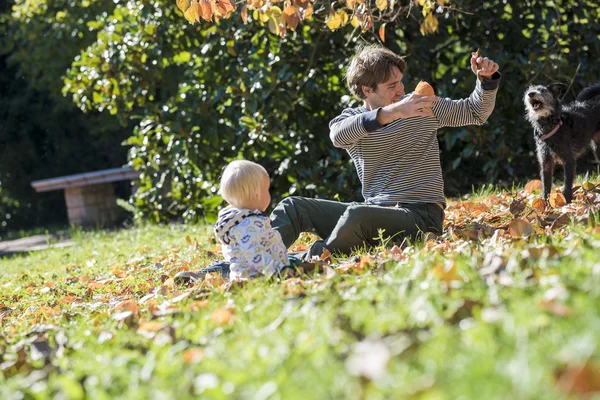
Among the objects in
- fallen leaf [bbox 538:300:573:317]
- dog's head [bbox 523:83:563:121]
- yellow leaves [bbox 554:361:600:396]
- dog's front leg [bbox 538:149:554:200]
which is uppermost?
dog's head [bbox 523:83:563:121]

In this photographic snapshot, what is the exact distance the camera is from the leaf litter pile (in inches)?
69.7

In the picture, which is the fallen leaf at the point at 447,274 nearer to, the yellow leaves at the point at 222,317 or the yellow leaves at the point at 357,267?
the yellow leaves at the point at 222,317

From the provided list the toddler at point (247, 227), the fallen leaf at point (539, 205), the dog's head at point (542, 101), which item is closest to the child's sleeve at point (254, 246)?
the toddler at point (247, 227)

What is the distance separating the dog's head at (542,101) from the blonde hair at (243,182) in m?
2.63

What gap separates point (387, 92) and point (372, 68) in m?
0.18

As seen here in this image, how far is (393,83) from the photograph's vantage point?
4.98 metres

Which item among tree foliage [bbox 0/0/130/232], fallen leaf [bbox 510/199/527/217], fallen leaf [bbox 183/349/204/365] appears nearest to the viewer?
fallen leaf [bbox 183/349/204/365]

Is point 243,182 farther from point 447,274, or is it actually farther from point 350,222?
point 447,274

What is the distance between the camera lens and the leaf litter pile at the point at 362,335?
177 centimetres

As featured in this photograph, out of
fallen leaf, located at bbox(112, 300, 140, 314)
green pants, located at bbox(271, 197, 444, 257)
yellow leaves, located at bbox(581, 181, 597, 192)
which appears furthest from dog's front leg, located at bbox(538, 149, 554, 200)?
fallen leaf, located at bbox(112, 300, 140, 314)

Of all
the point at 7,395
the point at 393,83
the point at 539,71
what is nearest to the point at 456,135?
the point at 539,71

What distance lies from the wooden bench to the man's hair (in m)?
11.1

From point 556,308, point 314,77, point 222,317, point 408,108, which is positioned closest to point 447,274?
point 556,308

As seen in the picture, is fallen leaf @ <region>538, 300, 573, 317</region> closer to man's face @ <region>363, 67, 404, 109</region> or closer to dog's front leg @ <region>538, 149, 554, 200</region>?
man's face @ <region>363, 67, 404, 109</region>
